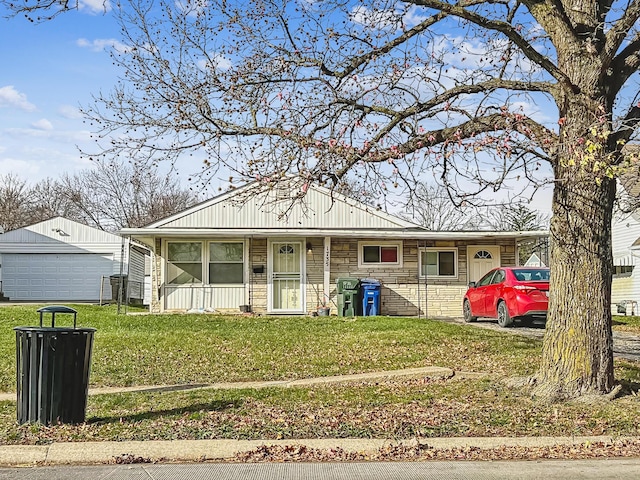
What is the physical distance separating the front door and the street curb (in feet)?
48.3

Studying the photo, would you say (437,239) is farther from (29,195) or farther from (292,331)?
(29,195)

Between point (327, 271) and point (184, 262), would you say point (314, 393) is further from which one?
point (184, 262)

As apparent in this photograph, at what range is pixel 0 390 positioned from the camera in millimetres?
8719

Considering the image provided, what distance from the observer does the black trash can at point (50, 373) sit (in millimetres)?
6430

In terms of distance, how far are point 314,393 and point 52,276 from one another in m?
27.0

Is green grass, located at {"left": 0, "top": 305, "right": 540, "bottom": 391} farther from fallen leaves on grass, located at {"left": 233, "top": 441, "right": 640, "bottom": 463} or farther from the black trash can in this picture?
fallen leaves on grass, located at {"left": 233, "top": 441, "right": 640, "bottom": 463}

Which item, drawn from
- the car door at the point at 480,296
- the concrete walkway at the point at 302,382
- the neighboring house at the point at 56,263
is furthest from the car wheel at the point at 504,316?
the neighboring house at the point at 56,263

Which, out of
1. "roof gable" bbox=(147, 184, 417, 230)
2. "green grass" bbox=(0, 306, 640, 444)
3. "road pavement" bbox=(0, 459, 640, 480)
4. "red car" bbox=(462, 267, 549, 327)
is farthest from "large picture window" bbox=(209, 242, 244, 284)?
"road pavement" bbox=(0, 459, 640, 480)

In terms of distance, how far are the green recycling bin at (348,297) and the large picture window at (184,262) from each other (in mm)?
4288

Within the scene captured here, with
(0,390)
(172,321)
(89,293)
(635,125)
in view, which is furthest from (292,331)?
(89,293)

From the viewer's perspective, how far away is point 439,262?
2166 centimetres

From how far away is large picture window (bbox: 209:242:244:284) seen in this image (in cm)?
2100

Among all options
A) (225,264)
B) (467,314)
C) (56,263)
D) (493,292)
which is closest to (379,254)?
(467,314)

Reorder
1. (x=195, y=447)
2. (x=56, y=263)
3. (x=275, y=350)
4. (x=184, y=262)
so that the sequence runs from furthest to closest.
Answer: (x=56, y=263) → (x=184, y=262) → (x=275, y=350) → (x=195, y=447)
